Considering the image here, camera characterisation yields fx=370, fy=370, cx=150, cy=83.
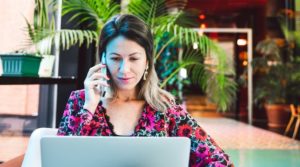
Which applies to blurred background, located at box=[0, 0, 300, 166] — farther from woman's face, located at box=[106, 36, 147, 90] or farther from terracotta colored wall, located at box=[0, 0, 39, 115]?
woman's face, located at box=[106, 36, 147, 90]

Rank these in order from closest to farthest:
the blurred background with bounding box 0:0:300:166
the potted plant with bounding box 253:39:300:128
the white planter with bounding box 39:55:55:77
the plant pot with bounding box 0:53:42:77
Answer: the plant pot with bounding box 0:53:42:77 → the white planter with bounding box 39:55:55:77 → the blurred background with bounding box 0:0:300:166 → the potted plant with bounding box 253:39:300:128

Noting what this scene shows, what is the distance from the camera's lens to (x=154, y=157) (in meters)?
0.79

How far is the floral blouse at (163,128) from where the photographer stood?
117cm

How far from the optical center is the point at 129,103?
4.11ft

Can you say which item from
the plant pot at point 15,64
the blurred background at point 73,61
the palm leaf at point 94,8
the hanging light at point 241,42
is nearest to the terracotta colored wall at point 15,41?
the blurred background at point 73,61

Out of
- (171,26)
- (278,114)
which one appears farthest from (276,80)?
(171,26)

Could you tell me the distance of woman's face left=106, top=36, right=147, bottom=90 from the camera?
120 cm

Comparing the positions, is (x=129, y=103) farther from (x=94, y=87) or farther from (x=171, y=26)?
(x=171, y=26)

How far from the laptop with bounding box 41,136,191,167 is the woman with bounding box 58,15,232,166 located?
1.30 feet

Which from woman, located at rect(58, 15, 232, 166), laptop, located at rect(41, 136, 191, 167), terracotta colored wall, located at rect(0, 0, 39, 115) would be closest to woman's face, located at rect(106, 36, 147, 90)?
woman, located at rect(58, 15, 232, 166)

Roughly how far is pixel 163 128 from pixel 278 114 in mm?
8349

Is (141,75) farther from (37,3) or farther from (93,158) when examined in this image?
(37,3)

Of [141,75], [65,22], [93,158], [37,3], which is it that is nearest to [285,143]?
[65,22]

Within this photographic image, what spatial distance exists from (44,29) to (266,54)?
7.40m
